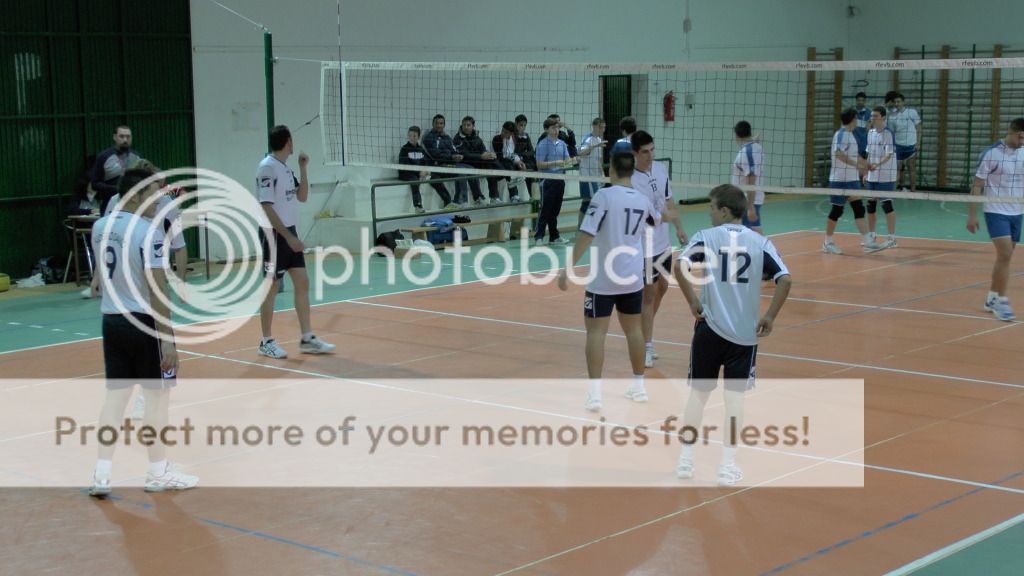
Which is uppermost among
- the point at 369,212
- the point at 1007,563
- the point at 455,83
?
the point at 455,83

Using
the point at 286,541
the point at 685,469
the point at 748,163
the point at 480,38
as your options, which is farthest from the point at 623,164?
the point at 480,38

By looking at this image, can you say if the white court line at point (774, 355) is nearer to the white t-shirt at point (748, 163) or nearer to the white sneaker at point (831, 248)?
the white t-shirt at point (748, 163)

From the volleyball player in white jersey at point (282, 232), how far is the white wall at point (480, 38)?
6643 mm

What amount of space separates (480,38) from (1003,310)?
10.8 metres

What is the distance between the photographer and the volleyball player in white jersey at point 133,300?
6195 millimetres

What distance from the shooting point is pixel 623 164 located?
795cm

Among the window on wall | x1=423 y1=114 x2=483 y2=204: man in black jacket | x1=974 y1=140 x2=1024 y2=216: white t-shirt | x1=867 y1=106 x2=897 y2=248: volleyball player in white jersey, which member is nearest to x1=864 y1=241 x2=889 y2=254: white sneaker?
x1=867 y1=106 x2=897 y2=248: volleyball player in white jersey

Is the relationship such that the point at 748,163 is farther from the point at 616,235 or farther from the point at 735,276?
the point at 735,276

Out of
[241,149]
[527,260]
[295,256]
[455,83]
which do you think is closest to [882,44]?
[455,83]

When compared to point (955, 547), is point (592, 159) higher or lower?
higher

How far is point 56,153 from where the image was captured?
48.4ft

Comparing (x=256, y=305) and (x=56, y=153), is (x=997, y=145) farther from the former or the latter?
(x=56, y=153)

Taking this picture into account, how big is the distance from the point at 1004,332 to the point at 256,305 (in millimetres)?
7712

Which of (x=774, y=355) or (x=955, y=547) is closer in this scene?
(x=955, y=547)
